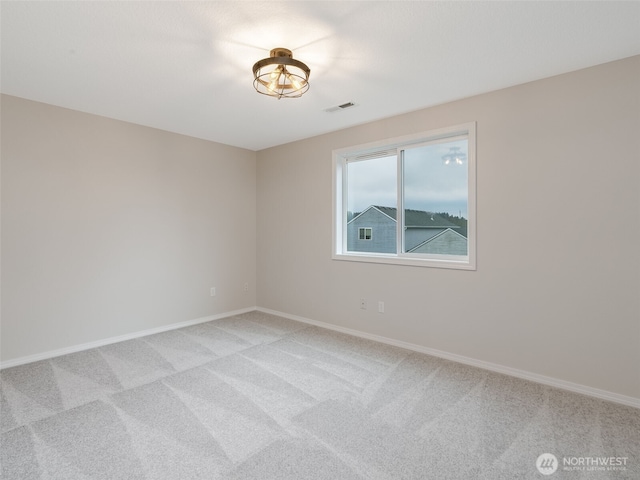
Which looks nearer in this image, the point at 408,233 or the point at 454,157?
the point at 454,157

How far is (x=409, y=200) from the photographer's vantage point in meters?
3.63

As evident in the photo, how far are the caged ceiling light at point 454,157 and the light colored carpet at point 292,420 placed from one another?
1976 millimetres

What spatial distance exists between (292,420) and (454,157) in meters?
2.80

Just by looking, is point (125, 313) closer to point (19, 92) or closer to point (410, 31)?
point (19, 92)

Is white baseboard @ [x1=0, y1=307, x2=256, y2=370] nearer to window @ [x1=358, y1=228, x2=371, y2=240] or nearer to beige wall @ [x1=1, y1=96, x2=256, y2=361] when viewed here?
beige wall @ [x1=1, y1=96, x2=256, y2=361]

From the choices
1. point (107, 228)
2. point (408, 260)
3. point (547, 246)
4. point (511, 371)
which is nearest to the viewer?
point (547, 246)

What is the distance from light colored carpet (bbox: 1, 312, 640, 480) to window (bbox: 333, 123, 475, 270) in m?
1.17

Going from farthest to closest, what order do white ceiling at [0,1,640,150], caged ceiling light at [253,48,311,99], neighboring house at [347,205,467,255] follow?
neighboring house at [347,205,467,255] < caged ceiling light at [253,48,311,99] < white ceiling at [0,1,640,150]

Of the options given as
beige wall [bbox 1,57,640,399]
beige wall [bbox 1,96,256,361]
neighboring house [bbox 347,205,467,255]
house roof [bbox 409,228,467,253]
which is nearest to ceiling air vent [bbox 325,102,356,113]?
beige wall [bbox 1,57,640,399]

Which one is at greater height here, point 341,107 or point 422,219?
point 341,107

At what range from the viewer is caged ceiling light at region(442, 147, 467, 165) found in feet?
10.6

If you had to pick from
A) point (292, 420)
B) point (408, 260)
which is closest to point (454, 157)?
point (408, 260)

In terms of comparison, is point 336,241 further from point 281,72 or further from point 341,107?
point 281,72

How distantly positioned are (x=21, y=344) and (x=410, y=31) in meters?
4.22
